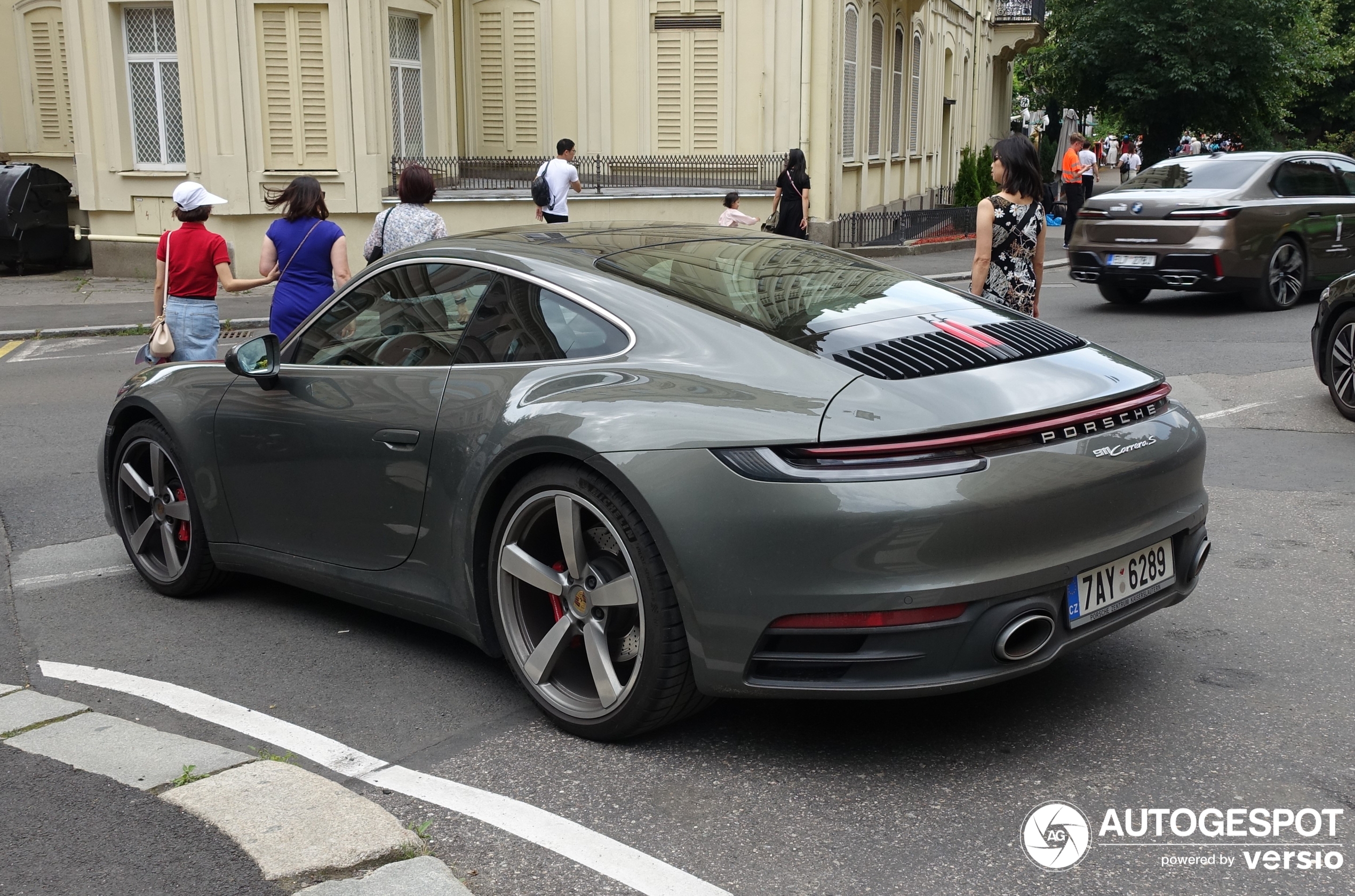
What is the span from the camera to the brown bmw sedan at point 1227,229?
44.7 feet

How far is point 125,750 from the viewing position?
12.7ft

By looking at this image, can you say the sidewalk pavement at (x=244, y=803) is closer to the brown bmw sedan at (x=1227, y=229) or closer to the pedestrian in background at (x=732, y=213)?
the brown bmw sedan at (x=1227, y=229)

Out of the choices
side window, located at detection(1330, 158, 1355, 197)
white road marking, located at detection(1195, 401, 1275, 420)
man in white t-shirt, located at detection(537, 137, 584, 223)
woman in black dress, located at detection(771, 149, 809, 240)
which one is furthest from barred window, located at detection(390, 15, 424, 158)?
white road marking, located at detection(1195, 401, 1275, 420)

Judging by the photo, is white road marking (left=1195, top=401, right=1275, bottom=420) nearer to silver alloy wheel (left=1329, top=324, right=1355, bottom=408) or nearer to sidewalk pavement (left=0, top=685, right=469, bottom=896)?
silver alloy wheel (left=1329, top=324, right=1355, bottom=408)

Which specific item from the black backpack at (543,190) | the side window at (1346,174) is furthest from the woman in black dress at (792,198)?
the side window at (1346,174)

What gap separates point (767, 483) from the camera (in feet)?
11.3

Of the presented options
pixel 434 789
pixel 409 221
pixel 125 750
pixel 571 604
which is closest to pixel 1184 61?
A: pixel 409 221

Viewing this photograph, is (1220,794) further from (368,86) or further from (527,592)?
(368,86)

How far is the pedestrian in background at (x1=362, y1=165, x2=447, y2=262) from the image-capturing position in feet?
28.0

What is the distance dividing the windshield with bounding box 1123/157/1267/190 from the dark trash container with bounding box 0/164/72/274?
49.6ft

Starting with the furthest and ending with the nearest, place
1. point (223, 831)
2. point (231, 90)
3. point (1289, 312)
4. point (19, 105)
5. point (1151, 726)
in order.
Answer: point (19, 105) → point (231, 90) → point (1289, 312) → point (1151, 726) → point (223, 831)

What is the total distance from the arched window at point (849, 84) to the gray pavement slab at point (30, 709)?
68.4 ft

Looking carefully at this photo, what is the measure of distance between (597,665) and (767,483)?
0.80 meters

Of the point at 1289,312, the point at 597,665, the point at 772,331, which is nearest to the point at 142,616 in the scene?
the point at 597,665
